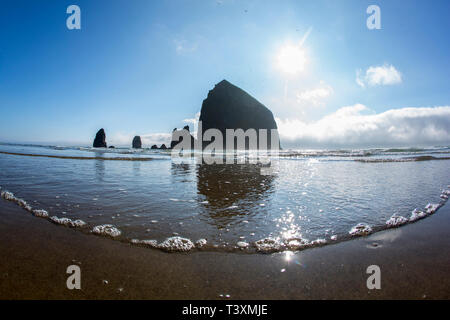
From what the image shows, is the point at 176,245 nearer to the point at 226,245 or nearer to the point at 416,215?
the point at 226,245

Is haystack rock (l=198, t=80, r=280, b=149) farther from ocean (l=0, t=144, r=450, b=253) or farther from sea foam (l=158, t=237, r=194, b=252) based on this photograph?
sea foam (l=158, t=237, r=194, b=252)

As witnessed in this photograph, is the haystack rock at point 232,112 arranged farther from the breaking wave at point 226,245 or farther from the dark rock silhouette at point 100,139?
the breaking wave at point 226,245

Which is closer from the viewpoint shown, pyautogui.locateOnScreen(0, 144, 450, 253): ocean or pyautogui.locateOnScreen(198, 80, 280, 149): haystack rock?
pyautogui.locateOnScreen(0, 144, 450, 253): ocean

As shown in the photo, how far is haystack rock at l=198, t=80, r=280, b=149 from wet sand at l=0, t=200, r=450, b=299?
4726 inches

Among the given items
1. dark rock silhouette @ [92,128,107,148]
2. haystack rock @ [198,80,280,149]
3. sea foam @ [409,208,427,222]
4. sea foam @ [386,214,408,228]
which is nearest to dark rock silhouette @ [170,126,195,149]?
haystack rock @ [198,80,280,149]

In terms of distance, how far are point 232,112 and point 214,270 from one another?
417ft

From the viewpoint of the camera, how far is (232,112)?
4958 inches

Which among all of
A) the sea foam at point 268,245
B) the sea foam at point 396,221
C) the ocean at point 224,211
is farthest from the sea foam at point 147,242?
the sea foam at point 396,221

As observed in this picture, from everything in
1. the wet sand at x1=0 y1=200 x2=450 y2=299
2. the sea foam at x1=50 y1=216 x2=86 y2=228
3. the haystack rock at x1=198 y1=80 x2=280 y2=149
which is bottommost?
the wet sand at x1=0 y1=200 x2=450 y2=299

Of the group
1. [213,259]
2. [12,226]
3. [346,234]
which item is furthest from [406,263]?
[12,226]

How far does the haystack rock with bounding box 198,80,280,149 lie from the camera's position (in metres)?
125

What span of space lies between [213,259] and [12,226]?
458cm

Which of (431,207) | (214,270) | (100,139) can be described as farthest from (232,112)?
(214,270)
